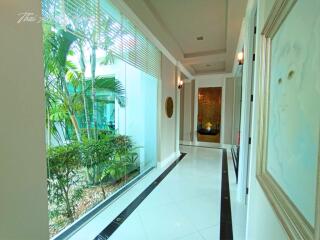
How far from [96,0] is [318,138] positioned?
7.77ft

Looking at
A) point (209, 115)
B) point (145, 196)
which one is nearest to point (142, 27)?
point (145, 196)

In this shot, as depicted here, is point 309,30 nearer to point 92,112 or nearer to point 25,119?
point 25,119

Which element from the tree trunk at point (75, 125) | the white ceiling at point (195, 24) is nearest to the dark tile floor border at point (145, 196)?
the tree trunk at point (75, 125)

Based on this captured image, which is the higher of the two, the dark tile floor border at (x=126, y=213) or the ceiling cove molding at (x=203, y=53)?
the ceiling cove molding at (x=203, y=53)

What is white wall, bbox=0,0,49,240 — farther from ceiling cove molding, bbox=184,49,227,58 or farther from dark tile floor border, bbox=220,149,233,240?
ceiling cove molding, bbox=184,49,227,58

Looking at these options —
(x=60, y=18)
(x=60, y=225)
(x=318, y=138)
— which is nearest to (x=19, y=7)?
(x=60, y=18)

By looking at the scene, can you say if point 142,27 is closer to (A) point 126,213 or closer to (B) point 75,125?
(B) point 75,125

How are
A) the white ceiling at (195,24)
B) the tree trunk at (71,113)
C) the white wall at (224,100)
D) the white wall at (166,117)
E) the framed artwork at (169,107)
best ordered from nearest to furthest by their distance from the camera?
the tree trunk at (71,113) < the white ceiling at (195,24) < the white wall at (166,117) < the framed artwork at (169,107) < the white wall at (224,100)

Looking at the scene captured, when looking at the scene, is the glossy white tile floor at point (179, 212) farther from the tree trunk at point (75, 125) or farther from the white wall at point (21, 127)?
the tree trunk at point (75, 125)

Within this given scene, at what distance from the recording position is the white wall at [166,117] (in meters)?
4.20

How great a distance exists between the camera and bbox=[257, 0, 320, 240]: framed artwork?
570mm

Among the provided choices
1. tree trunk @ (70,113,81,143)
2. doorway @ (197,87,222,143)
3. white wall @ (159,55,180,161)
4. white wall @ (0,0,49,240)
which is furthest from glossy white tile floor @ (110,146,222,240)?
doorway @ (197,87,222,143)

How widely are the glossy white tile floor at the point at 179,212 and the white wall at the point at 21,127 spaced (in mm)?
→ 997

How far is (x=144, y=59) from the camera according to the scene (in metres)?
3.30
